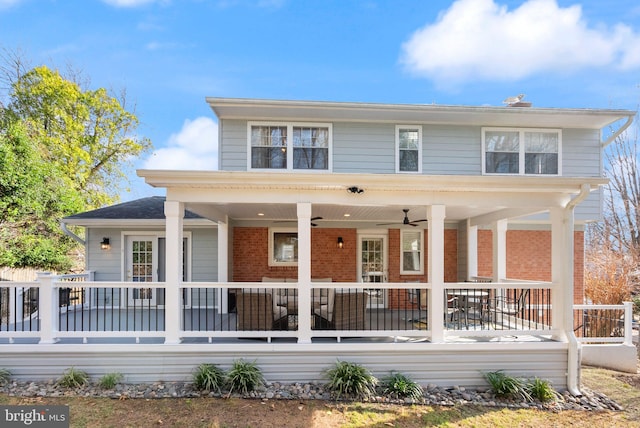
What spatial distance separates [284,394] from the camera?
17.7 feet

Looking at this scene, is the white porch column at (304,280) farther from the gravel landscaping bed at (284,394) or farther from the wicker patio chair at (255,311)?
the gravel landscaping bed at (284,394)

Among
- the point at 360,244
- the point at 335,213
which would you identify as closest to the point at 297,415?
the point at 335,213

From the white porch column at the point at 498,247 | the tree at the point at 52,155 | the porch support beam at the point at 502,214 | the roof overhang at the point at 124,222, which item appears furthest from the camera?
the tree at the point at 52,155

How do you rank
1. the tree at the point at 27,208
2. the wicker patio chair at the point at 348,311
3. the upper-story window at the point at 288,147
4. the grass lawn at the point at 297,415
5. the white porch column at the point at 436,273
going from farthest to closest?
the tree at the point at 27,208
the upper-story window at the point at 288,147
the wicker patio chair at the point at 348,311
the white porch column at the point at 436,273
the grass lawn at the point at 297,415

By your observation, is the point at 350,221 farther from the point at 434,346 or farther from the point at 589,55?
the point at 589,55

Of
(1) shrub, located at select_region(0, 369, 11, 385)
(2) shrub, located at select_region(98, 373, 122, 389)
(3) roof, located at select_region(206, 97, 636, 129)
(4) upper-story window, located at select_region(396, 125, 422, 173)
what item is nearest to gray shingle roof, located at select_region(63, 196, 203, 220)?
(3) roof, located at select_region(206, 97, 636, 129)

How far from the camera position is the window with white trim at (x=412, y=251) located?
10.5 m

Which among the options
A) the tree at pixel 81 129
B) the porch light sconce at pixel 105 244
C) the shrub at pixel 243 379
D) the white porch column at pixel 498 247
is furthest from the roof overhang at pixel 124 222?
the tree at pixel 81 129

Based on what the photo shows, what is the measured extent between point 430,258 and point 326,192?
2.19 m

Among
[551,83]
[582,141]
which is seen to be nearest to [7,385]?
[582,141]

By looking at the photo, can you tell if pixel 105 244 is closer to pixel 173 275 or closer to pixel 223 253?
pixel 223 253

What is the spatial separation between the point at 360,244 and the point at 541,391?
19.1 feet

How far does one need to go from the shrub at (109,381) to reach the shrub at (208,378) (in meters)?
1.30

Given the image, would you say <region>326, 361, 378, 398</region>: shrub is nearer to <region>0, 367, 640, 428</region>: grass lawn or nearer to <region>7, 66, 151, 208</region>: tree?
<region>0, 367, 640, 428</region>: grass lawn
